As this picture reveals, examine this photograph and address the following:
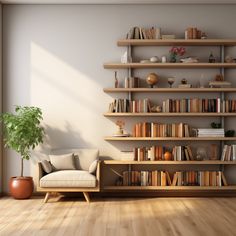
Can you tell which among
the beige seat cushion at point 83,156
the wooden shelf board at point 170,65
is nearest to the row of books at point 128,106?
the wooden shelf board at point 170,65

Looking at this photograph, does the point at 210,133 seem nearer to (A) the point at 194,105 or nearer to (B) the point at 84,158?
(A) the point at 194,105

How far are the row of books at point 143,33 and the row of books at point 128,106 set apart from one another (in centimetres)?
99

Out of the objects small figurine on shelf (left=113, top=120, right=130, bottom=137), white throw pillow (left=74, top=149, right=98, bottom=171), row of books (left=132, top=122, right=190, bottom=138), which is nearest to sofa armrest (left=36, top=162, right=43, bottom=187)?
white throw pillow (left=74, top=149, right=98, bottom=171)

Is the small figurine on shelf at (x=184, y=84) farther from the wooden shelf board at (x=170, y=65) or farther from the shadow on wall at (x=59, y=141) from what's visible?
the shadow on wall at (x=59, y=141)

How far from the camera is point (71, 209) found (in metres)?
5.96

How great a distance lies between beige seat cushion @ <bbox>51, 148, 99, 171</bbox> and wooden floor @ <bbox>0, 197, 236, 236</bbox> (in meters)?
0.52

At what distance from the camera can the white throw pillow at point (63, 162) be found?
22.1 feet

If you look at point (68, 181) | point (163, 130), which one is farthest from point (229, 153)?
point (68, 181)

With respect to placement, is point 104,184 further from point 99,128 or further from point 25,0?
point 25,0

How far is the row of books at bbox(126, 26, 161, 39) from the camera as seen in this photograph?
22.7 ft

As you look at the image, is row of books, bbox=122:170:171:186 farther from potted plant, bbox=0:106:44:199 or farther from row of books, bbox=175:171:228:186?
potted plant, bbox=0:106:44:199

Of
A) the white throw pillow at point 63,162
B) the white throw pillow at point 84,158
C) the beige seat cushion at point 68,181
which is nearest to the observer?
the beige seat cushion at point 68,181

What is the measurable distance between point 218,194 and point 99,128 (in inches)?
84.5

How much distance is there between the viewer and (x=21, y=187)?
21.8 ft
